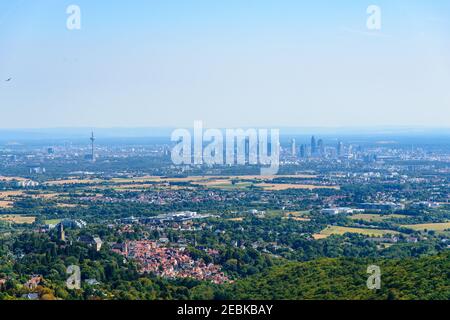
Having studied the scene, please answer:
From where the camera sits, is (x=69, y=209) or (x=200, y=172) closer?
(x=69, y=209)

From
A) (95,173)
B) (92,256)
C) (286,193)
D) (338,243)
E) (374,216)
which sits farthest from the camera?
(95,173)

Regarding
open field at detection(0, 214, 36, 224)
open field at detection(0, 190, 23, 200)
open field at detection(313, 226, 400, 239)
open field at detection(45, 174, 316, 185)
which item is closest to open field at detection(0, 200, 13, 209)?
open field at detection(0, 190, 23, 200)

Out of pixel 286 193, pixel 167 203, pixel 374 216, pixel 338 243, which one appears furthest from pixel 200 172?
pixel 338 243

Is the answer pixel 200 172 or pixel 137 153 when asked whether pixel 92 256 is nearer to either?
pixel 200 172

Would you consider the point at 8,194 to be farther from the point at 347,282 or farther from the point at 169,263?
the point at 347,282

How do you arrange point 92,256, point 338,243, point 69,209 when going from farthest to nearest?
point 69,209 → point 338,243 → point 92,256

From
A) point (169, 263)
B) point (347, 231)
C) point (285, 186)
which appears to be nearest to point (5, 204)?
point (285, 186)
